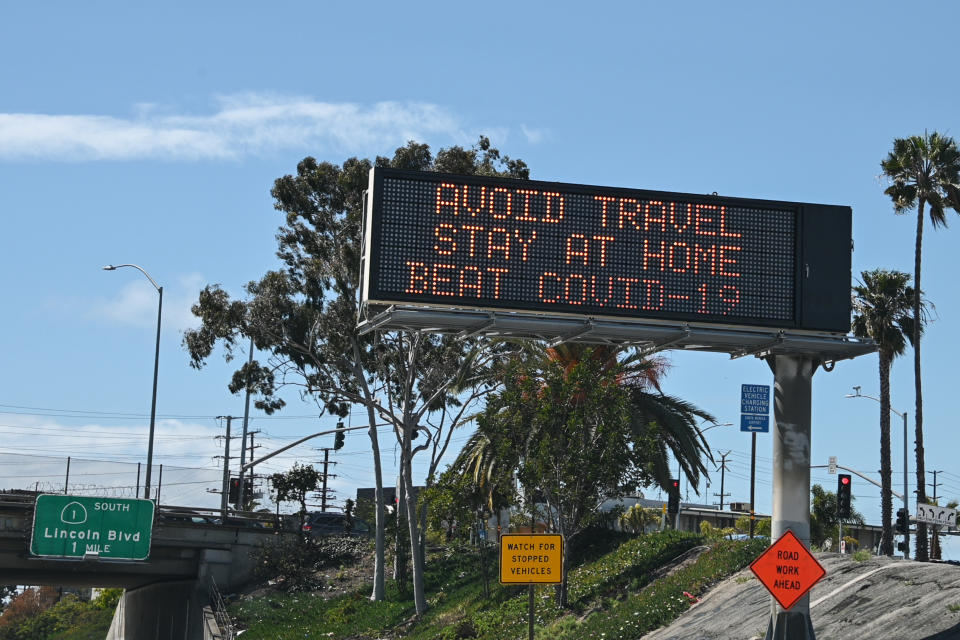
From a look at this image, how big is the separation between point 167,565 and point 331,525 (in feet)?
36.3

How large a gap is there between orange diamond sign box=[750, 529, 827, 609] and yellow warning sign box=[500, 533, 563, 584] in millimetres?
4344

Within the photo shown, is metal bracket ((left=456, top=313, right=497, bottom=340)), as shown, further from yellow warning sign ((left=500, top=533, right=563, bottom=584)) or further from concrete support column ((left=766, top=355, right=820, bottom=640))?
concrete support column ((left=766, top=355, right=820, bottom=640))

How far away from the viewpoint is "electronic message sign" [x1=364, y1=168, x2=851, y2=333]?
16797mm

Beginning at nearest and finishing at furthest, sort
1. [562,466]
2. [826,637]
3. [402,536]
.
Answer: [826,637] → [562,466] → [402,536]

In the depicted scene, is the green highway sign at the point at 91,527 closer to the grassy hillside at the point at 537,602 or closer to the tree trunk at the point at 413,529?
the grassy hillside at the point at 537,602

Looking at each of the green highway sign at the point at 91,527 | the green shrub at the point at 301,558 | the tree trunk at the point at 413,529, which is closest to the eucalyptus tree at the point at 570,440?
the tree trunk at the point at 413,529

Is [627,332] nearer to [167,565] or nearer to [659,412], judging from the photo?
[659,412]

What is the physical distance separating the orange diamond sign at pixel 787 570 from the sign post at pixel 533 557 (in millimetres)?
4344


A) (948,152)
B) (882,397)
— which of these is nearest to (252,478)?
A: (882,397)

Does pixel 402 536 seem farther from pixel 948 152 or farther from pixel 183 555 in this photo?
pixel 948 152

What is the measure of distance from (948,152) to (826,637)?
3178cm

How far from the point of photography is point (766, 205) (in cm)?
1800

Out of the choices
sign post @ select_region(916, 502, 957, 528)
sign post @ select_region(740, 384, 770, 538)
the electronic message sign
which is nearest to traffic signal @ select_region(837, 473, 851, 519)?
sign post @ select_region(916, 502, 957, 528)

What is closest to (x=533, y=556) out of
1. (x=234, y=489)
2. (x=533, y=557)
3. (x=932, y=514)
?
(x=533, y=557)
